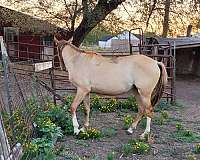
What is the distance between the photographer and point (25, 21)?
52.1ft

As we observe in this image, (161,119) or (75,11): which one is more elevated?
(75,11)

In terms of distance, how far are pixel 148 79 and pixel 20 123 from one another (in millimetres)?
2484

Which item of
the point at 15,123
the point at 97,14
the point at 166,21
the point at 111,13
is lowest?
the point at 15,123

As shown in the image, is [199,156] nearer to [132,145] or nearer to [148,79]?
[132,145]

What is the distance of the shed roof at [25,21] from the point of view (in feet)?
51.7

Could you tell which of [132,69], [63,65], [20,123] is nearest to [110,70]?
[132,69]

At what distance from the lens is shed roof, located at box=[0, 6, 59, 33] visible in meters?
15.8

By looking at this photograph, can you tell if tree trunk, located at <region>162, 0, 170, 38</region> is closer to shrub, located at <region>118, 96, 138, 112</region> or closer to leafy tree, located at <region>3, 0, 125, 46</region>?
leafy tree, located at <region>3, 0, 125, 46</region>

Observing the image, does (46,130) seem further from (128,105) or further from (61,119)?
(128,105)

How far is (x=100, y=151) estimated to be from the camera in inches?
215

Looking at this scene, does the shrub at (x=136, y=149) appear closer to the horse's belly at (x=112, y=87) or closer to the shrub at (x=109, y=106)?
the horse's belly at (x=112, y=87)

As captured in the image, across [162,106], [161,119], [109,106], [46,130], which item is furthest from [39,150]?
[162,106]

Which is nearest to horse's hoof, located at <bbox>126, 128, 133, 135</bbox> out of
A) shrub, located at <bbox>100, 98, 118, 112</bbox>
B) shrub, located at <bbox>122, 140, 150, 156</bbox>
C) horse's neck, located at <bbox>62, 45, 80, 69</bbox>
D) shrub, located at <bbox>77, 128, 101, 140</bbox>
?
shrub, located at <bbox>77, 128, 101, 140</bbox>

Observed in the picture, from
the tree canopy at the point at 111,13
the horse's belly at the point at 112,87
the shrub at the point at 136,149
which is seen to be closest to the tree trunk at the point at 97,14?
the tree canopy at the point at 111,13
